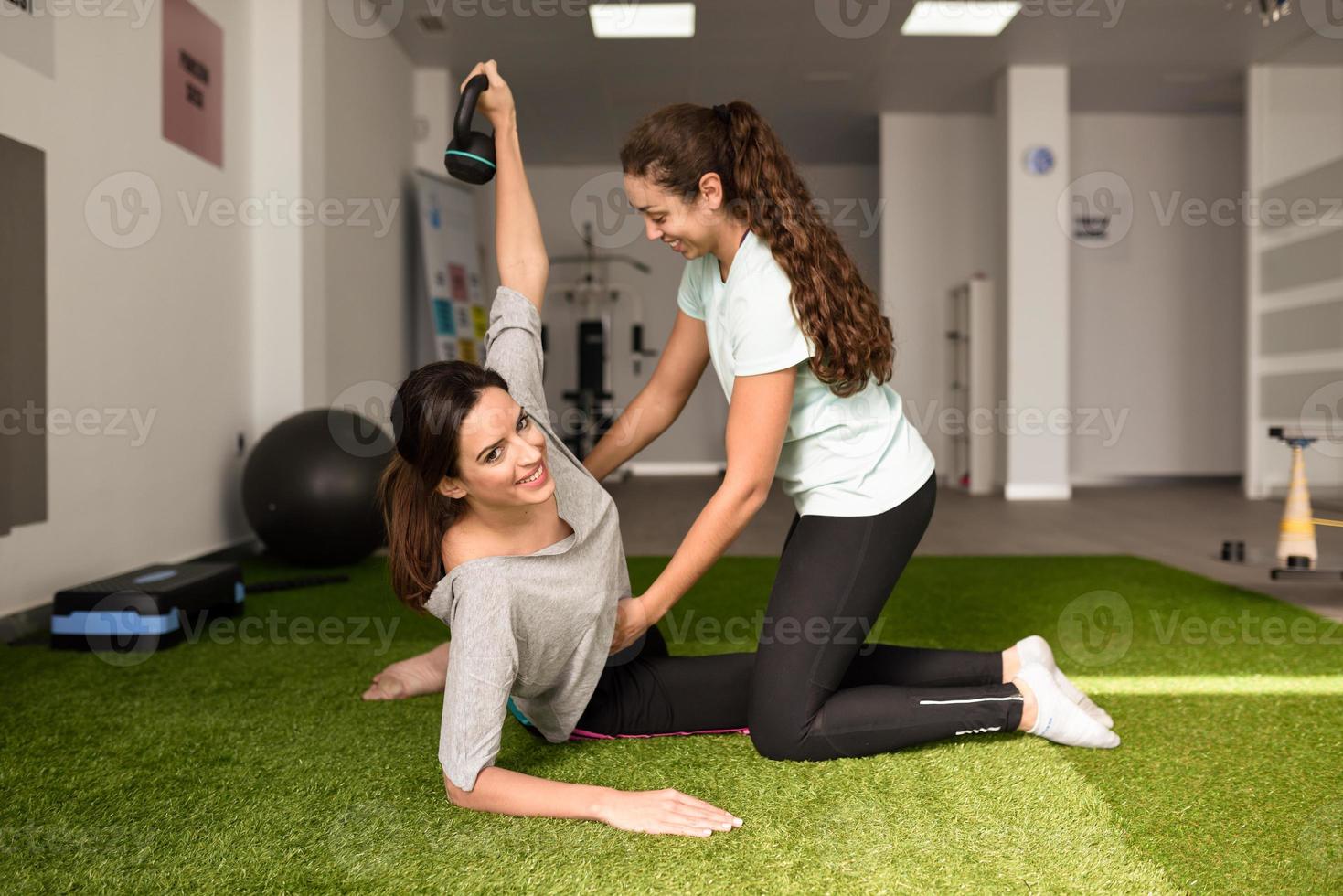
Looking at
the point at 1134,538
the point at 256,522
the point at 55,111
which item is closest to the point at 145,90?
the point at 55,111

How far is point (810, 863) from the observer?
4.02 ft

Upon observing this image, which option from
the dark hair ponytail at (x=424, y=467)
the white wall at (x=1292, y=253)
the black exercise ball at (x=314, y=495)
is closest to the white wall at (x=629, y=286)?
the white wall at (x=1292, y=253)

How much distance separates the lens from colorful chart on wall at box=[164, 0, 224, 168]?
137 inches

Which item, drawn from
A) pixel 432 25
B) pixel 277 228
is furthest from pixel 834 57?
pixel 277 228

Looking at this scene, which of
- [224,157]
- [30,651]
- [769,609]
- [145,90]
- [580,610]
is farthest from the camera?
[224,157]

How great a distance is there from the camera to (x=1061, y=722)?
159cm

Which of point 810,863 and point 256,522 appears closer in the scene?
point 810,863

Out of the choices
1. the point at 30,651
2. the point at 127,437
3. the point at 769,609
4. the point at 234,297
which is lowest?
the point at 30,651

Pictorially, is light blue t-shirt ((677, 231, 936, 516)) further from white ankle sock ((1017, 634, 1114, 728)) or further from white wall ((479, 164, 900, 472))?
white wall ((479, 164, 900, 472))

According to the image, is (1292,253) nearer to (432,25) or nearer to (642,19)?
(642,19)

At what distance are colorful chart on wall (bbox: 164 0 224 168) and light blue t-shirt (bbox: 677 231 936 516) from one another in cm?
270

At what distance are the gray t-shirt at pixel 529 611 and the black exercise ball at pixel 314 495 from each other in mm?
2109

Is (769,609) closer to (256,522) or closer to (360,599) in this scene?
(360,599)

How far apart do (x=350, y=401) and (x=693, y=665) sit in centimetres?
364
